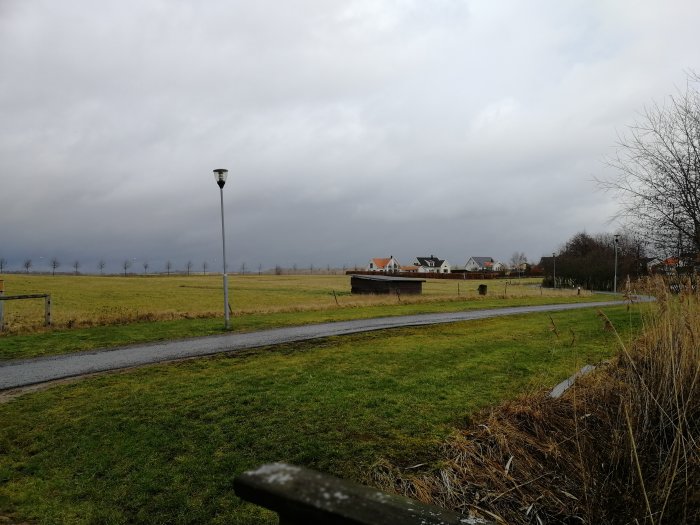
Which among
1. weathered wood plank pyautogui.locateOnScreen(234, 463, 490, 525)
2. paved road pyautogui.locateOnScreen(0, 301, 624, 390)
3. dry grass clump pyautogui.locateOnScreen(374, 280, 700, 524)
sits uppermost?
weathered wood plank pyautogui.locateOnScreen(234, 463, 490, 525)

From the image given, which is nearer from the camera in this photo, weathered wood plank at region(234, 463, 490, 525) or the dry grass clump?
weathered wood plank at region(234, 463, 490, 525)

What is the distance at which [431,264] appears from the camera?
16862 cm

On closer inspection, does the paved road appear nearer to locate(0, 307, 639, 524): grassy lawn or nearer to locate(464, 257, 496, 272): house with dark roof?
locate(0, 307, 639, 524): grassy lawn

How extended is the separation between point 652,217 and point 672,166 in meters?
1.56

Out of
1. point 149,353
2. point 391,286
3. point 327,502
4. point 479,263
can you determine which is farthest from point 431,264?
point 327,502

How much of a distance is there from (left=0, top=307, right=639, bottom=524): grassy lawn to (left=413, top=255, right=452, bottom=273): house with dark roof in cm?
15753

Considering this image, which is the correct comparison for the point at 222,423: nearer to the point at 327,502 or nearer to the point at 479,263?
the point at 327,502

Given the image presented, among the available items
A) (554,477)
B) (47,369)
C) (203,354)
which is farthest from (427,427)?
(47,369)

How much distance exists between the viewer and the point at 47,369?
982 centimetres

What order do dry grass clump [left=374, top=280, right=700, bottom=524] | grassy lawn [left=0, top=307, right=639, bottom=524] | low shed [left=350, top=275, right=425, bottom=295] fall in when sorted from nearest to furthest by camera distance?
dry grass clump [left=374, top=280, right=700, bottom=524] < grassy lawn [left=0, top=307, right=639, bottom=524] < low shed [left=350, top=275, right=425, bottom=295]

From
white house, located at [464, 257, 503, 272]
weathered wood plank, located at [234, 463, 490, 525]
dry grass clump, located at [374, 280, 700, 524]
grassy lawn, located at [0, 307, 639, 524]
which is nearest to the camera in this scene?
weathered wood plank, located at [234, 463, 490, 525]

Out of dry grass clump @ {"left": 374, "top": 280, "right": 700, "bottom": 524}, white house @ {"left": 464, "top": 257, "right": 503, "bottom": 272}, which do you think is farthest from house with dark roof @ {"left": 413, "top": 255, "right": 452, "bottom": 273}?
dry grass clump @ {"left": 374, "top": 280, "right": 700, "bottom": 524}

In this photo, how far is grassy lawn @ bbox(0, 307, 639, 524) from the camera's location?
4230mm

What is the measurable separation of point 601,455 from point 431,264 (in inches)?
6599
